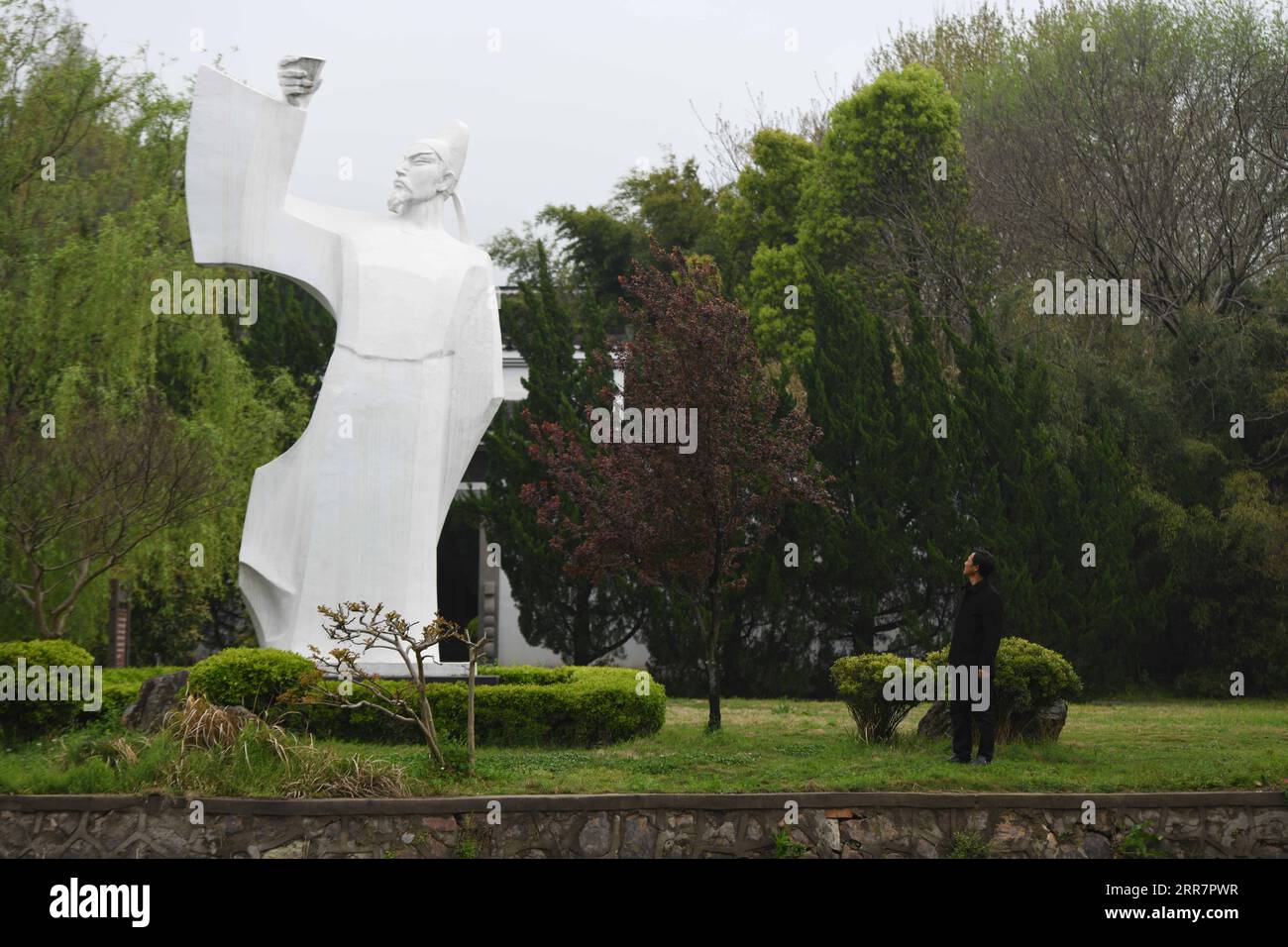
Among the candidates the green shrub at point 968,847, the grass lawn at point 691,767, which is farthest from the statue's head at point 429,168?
the green shrub at point 968,847

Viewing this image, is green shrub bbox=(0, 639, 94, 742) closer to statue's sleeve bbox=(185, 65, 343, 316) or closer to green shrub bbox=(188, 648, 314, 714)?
green shrub bbox=(188, 648, 314, 714)

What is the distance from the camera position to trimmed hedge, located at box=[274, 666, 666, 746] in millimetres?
11188

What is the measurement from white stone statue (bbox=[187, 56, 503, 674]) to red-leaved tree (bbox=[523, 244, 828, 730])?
1.47 metres

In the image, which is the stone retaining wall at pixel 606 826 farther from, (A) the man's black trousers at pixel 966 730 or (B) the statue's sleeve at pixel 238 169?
(B) the statue's sleeve at pixel 238 169

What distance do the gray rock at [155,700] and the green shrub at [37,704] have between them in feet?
1.97

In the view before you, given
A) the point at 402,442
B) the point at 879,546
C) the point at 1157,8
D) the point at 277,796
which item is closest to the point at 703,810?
the point at 277,796

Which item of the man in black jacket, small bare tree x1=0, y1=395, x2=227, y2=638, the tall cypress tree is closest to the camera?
the man in black jacket

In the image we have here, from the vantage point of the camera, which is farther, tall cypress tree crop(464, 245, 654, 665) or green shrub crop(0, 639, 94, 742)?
tall cypress tree crop(464, 245, 654, 665)

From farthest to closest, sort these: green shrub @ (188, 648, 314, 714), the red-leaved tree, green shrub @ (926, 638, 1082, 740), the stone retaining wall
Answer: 1. the red-leaved tree
2. green shrub @ (188, 648, 314, 714)
3. green shrub @ (926, 638, 1082, 740)
4. the stone retaining wall

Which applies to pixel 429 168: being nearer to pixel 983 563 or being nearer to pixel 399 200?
pixel 399 200

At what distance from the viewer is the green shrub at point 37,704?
1102cm

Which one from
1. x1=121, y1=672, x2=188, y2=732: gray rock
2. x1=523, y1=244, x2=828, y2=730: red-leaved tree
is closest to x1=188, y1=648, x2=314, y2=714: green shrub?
x1=121, y1=672, x2=188, y2=732: gray rock

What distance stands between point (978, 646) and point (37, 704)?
6.87 m

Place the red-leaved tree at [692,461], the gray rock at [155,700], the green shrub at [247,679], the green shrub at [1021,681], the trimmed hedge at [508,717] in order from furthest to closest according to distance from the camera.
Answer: the red-leaved tree at [692,461], the trimmed hedge at [508,717], the green shrub at [247,679], the gray rock at [155,700], the green shrub at [1021,681]
